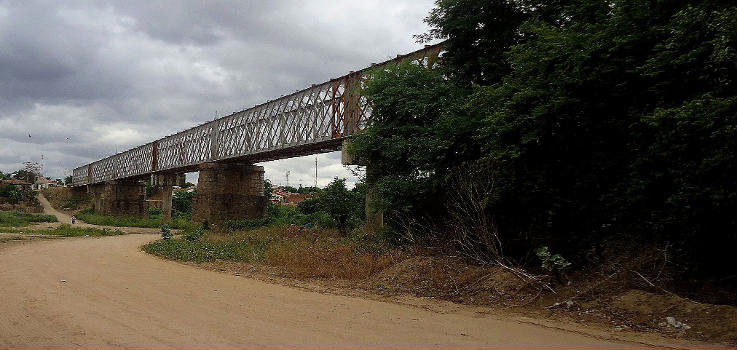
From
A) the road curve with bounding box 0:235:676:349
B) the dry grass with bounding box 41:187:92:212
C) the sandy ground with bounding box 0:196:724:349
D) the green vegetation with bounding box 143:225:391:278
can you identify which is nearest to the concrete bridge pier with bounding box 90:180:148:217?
the dry grass with bounding box 41:187:92:212

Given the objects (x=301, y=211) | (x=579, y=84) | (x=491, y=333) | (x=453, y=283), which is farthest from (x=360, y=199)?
(x=301, y=211)

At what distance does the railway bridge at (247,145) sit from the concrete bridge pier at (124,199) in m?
6.96

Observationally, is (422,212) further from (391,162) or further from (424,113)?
(424,113)

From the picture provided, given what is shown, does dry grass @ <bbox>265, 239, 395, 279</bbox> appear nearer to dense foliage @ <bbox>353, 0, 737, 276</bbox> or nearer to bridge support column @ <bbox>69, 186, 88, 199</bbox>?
A: dense foliage @ <bbox>353, 0, 737, 276</bbox>

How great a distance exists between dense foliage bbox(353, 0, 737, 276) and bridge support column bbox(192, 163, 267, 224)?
2159 centimetres

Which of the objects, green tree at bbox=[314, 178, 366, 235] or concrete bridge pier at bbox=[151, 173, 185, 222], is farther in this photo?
concrete bridge pier at bbox=[151, 173, 185, 222]

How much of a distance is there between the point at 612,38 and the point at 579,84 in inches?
36.9

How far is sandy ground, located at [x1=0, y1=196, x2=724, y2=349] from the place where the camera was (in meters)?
6.06

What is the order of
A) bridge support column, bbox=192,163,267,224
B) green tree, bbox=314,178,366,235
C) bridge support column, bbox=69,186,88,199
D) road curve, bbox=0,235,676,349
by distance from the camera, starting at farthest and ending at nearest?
bridge support column, bbox=69,186,88,199
bridge support column, bbox=192,163,267,224
green tree, bbox=314,178,366,235
road curve, bbox=0,235,676,349

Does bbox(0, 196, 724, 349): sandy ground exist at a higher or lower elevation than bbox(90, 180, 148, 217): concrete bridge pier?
lower

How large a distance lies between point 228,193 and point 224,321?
27.4 metres

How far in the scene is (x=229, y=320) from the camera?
286 inches

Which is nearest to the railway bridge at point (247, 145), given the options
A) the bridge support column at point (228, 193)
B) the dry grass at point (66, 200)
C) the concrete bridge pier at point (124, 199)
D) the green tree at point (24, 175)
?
the bridge support column at point (228, 193)

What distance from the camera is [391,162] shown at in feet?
49.0
